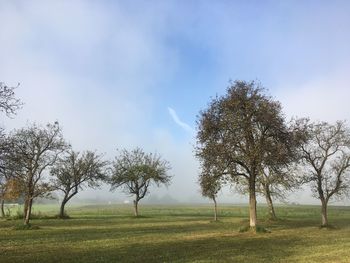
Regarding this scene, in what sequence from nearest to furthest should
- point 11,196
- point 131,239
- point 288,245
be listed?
point 288,245, point 131,239, point 11,196

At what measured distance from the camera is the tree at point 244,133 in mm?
46562

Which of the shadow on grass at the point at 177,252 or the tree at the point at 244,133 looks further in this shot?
the tree at the point at 244,133

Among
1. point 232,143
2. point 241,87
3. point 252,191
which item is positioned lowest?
point 252,191

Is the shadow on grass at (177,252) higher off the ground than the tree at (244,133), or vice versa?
the tree at (244,133)

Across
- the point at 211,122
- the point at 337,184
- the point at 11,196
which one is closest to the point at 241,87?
the point at 211,122

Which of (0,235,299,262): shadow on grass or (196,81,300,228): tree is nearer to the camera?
(0,235,299,262): shadow on grass

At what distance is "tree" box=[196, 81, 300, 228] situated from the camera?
46.6 metres

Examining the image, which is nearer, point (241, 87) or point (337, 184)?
point (241, 87)

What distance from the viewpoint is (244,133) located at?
46.8m

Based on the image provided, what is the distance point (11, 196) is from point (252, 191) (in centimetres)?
4453

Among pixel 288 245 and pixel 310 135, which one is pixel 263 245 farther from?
pixel 310 135

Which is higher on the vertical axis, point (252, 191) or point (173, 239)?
point (252, 191)

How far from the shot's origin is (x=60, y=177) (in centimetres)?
8606

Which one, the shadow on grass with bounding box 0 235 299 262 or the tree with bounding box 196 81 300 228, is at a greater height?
the tree with bounding box 196 81 300 228
